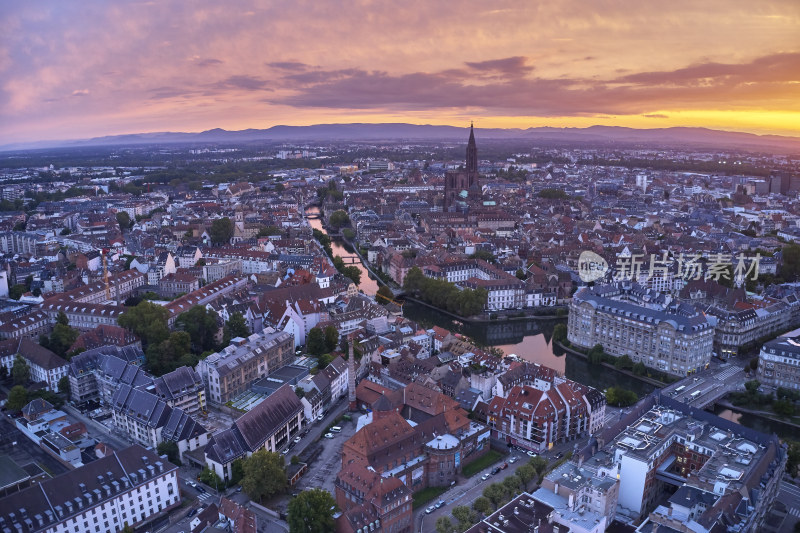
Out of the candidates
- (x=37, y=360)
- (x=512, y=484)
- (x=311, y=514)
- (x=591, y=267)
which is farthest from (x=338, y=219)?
(x=311, y=514)

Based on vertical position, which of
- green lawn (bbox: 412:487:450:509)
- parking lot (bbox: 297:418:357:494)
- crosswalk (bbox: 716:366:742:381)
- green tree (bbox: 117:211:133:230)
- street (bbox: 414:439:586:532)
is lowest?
crosswalk (bbox: 716:366:742:381)

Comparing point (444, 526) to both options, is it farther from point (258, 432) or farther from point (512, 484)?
point (258, 432)

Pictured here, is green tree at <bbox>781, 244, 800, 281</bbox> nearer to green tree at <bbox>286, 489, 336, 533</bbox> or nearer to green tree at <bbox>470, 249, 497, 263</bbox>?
green tree at <bbox>470, 249, 497, 263</bbox>

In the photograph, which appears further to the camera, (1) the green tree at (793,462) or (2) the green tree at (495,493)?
(1) the green tree at (793,462)

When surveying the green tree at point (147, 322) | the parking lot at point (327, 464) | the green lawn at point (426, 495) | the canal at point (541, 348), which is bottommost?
the canal at point (541, 348)

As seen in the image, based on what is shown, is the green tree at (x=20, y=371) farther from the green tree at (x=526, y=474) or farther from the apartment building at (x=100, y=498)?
the green tree at (x=526, y=474)

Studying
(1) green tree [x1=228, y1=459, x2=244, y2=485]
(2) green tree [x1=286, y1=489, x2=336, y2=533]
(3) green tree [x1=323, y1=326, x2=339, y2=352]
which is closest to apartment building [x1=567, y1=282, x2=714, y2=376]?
(3) green tree [x1=323, y1=326, x2=339, y2=352]

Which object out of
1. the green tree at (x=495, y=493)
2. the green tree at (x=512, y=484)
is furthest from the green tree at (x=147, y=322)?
the green tree at (x=512, y=484)
